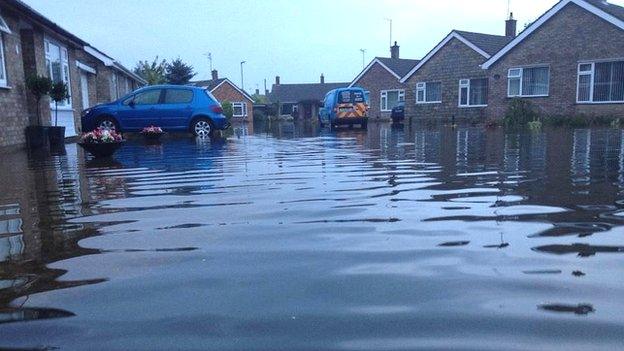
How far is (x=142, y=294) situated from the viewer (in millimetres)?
2424

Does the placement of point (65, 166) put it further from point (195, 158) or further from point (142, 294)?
point (142, 294)

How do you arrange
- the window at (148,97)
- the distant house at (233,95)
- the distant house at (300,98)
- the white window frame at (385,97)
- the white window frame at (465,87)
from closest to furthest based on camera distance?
the window at (148,97) < the white window frame at (465,87) < the white window frame at (385,97) < the distant house at (233,95) < the distant house at (300,98)

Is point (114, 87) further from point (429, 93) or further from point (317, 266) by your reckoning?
point (317, 266)

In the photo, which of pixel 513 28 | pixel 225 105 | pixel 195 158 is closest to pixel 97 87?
pixel 195 158

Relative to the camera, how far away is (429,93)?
3350cm

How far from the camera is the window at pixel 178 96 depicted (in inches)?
605

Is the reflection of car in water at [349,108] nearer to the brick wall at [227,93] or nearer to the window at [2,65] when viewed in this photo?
the window at [2,65]

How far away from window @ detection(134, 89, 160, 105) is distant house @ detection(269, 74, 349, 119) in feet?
156

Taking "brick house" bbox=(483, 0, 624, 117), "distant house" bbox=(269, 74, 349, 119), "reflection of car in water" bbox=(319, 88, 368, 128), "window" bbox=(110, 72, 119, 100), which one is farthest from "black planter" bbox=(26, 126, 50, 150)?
"distant house" bbox=(269, 74, 349, 119)

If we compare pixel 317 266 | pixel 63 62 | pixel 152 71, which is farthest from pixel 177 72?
pixel 317 266

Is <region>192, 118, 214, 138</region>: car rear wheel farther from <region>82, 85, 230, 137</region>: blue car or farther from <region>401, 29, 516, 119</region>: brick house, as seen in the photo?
<region>401, 29, 516, 119</region>: brick house

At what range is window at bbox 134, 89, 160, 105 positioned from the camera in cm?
1515

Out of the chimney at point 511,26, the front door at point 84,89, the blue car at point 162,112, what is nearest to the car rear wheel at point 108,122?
the blue car at point 162,112

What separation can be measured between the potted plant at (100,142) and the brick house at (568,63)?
824 inches
